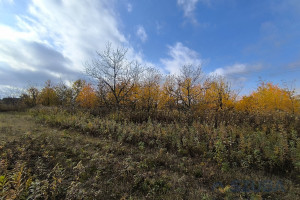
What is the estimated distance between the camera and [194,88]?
53.7 ft

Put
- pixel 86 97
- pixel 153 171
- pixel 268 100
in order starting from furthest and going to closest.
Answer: pixel 86 97 → pixel 268 100 → pixel 153 171

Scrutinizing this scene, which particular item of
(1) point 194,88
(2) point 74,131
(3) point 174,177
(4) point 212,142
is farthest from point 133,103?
(3) point 174,177

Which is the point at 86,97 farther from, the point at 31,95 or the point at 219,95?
the point at 219,95

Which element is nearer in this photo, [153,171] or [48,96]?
[153,171]

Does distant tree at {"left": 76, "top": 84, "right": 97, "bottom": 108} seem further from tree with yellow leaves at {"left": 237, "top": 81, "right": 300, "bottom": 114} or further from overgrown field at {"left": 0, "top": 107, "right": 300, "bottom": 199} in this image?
tree with yellow leaves at {"left": 237, "top": 81, "right": 300, "bottom": 114}

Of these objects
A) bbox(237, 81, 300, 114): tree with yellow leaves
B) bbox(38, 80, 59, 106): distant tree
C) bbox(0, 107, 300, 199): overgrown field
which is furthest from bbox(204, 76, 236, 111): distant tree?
bbox(38, 80, 59, 106): distant tree

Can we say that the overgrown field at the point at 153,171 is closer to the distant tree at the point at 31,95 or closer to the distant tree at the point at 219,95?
the distant tree at the point at 219,95

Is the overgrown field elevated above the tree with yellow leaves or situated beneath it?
situated beneath

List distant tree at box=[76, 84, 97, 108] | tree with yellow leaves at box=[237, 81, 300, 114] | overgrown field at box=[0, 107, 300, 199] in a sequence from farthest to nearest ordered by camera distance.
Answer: distant tree at box=[76, 84, 97, 108], tree with yellow leaves at box=[237, 81, 300, 114], overgrown field at box=[0, 107, 300, 199]

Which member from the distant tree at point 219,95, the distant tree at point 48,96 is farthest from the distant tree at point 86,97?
the distant tree at point 219,95

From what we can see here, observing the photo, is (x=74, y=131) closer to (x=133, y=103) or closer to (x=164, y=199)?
(x=164, y=199)

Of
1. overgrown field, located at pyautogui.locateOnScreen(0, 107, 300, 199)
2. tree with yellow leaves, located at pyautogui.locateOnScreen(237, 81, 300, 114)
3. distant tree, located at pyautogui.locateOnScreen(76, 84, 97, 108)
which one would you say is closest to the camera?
overgrown field, located at pyautogui.locateOnScreen(0, 107, 300, 199)

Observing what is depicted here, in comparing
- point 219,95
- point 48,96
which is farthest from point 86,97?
point 219,95

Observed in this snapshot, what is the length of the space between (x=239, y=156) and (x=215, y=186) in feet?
5.97
